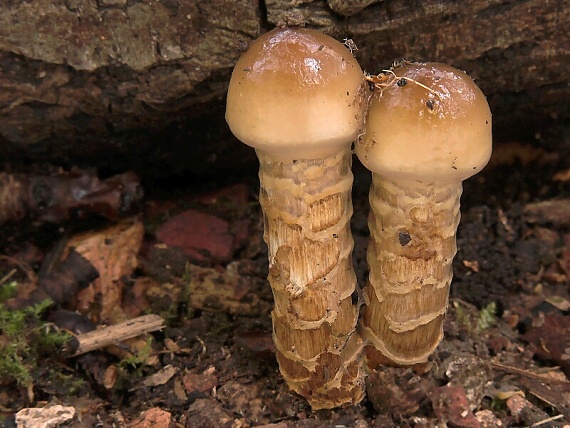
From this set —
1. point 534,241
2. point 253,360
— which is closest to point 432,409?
point 253,360

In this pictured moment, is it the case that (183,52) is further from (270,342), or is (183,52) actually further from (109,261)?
(270,342)

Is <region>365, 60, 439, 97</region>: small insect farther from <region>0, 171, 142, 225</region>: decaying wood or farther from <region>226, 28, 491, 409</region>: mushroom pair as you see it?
<region>0, 171, 142, 225</region>: decaying wood

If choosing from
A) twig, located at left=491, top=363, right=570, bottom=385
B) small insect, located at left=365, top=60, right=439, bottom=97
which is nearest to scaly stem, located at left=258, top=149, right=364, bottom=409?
small insect, located at left=365, top=60, right=439, bottom=97

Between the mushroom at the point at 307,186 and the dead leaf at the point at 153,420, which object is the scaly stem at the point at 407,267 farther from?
the dead leaf at the point at 153,420

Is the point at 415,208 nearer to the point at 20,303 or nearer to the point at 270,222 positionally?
the point at 270,222

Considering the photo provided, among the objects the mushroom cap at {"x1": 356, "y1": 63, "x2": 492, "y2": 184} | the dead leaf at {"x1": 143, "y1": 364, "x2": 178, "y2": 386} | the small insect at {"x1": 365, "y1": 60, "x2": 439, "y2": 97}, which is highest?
the small insect at {"x1": 365, "y1": 60, "x2": 439, "y2": 97}

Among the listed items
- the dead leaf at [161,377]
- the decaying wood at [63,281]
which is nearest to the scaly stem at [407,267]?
the dead leaf at [161,377]
